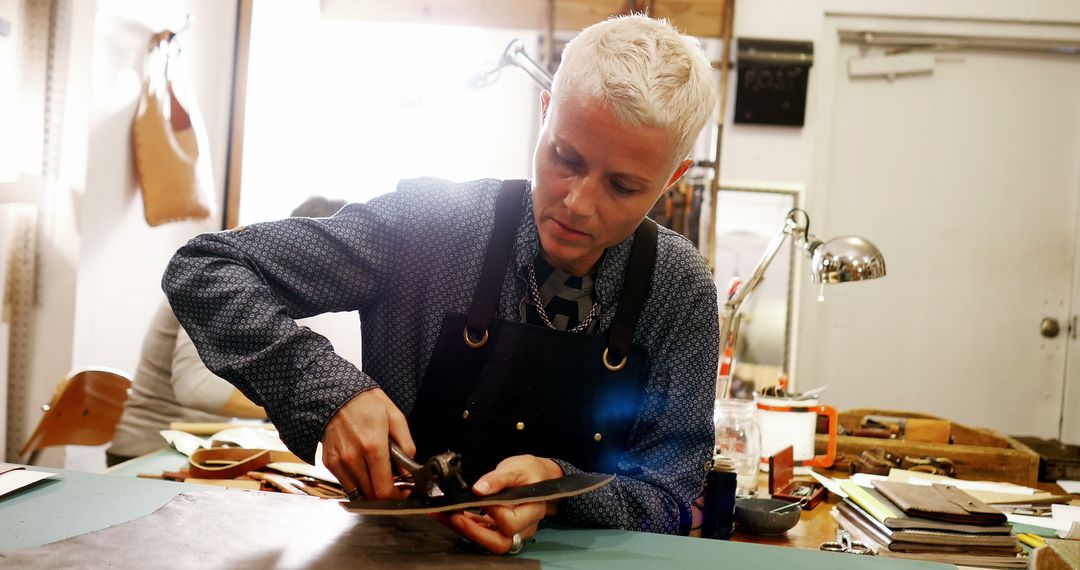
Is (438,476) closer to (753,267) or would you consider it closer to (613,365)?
(613,365)

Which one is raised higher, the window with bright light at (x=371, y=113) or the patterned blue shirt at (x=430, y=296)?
the window with bright light at (x=371, y=113)

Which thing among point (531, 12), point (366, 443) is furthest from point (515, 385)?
point (531, 12)

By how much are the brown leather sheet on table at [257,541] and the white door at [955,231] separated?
3792 millimetres

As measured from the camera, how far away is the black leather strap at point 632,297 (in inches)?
51.4

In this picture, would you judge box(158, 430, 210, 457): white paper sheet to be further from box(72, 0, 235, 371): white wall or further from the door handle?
the door handle

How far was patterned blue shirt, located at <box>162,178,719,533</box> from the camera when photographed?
115 centimetres

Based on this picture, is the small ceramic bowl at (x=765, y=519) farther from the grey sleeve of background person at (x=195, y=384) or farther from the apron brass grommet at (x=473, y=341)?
the grey sleeve of background person at (x=195, y=384)

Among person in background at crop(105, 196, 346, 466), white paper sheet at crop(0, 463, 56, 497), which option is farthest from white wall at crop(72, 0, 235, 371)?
→ white paper sheet at crop(0, 463, 56, 497)

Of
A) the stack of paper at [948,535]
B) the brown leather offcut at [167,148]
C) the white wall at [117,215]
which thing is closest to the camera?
the stack of paper at [948,535]

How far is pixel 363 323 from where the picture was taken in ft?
4.45

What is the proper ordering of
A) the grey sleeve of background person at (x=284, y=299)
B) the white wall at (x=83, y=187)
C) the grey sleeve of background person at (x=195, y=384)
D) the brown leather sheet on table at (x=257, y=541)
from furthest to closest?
1. the white wall at (x=83, y=187)
2. the grey sleeve of background person at (x=195, y=384)
3. the grey sleeve of background person at (x=284, y=299)
4. the brown leather sheet on table at (x=257, y=541)

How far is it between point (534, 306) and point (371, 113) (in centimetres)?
354

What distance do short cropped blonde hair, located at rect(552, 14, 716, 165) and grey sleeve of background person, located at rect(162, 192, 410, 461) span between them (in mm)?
352

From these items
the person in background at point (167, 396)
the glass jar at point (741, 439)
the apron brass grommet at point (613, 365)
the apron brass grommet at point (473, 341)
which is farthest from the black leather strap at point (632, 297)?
the person in background at point (167, 396)
